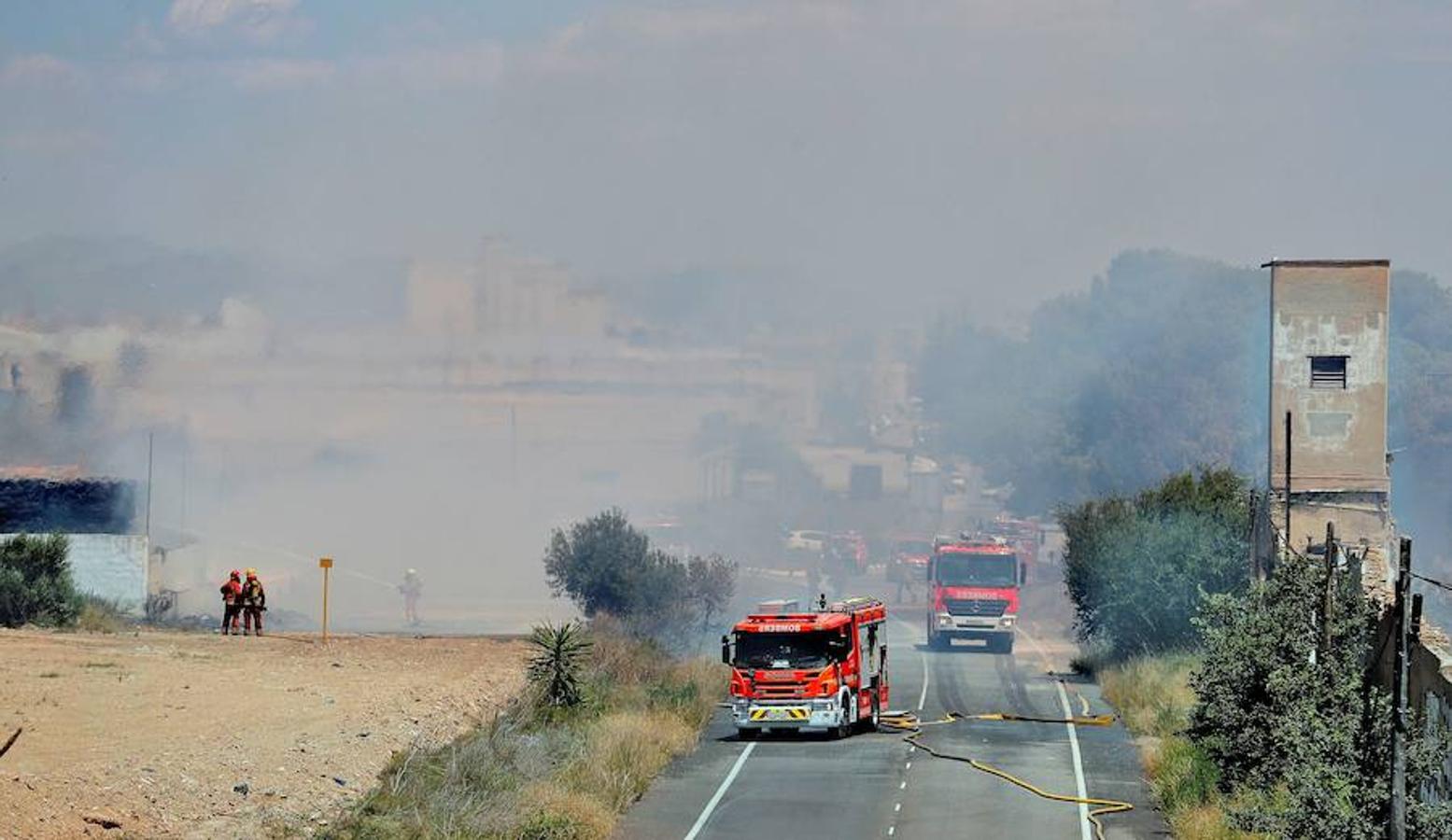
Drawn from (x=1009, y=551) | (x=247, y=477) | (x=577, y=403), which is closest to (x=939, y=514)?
(x=577, y=403)

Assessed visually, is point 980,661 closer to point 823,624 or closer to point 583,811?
point 823,624

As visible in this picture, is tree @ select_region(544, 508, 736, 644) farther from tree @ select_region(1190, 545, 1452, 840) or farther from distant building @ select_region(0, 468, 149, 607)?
tree @ select_region(1190, 545, 1452, 840)

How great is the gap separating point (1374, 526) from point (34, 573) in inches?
1405

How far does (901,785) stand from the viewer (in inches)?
1553

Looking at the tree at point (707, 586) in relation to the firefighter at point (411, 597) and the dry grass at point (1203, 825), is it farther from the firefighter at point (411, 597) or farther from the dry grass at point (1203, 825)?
the dry grass at point (1203, 825)

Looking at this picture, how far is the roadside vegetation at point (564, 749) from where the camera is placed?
104 feet

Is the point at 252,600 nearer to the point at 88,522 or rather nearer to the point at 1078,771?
the point at 88,522

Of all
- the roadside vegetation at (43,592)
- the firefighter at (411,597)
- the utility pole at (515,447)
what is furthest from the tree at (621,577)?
the utility pole at (515,447)

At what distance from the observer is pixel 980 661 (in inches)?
2795

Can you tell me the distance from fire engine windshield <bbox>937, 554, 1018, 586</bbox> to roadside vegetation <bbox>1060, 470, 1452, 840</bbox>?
11.4 meters

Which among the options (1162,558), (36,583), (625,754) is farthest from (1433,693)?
(36,583)

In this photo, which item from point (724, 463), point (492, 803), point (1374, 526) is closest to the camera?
point (492, 803)

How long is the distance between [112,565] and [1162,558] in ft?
106

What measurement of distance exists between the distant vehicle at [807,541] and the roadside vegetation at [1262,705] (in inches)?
3780
